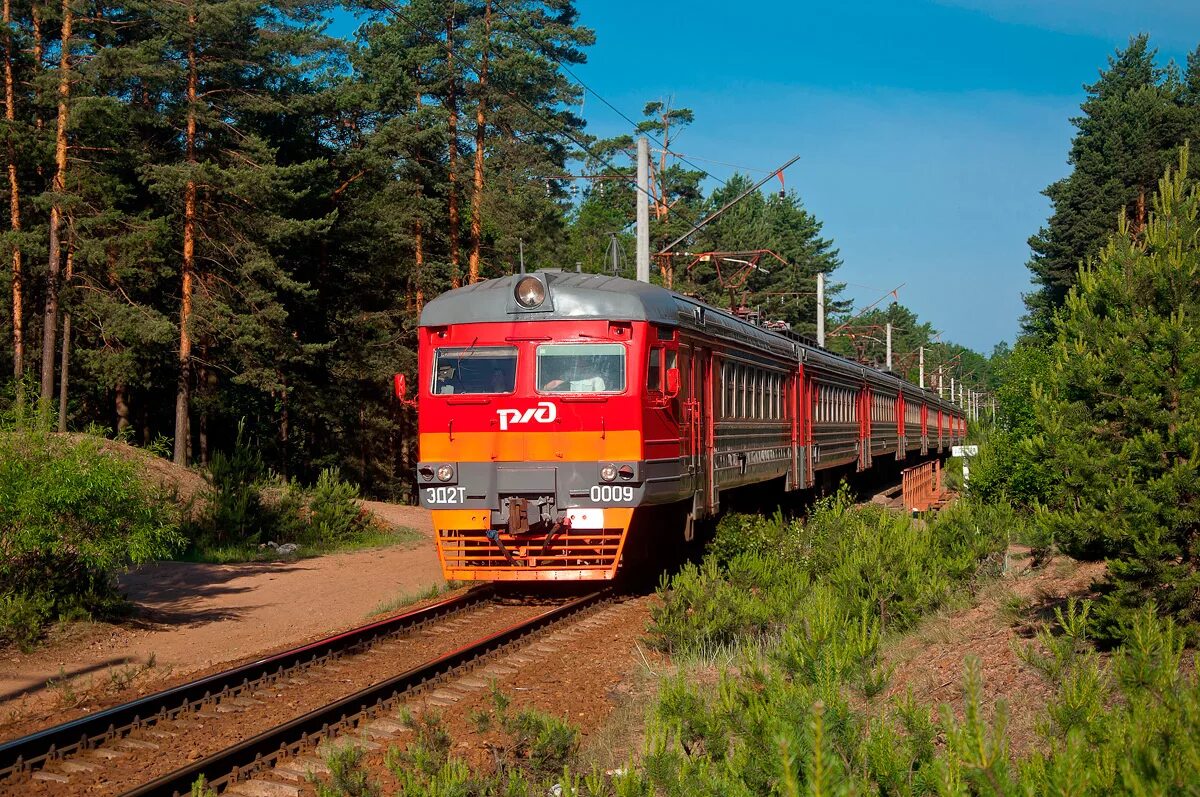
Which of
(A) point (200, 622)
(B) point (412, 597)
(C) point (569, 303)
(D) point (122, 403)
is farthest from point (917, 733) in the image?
(D) point (122, 403)

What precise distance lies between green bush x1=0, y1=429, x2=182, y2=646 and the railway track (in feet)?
8.20

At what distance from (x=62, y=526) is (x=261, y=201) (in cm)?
1952

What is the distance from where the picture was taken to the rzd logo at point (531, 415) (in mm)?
11414

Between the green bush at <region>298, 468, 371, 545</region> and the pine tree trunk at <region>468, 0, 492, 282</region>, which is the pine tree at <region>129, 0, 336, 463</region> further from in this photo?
the green bush at <region>298, 468, 371, 545</region>

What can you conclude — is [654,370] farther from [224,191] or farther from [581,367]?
[224,191]

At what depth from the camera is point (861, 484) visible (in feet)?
97.3

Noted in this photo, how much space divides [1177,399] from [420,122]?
28.7m

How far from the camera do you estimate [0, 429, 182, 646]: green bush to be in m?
9.70

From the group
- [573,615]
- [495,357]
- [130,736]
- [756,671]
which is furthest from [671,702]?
[495,357]

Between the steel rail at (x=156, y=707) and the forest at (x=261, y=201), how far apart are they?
14.5 meters

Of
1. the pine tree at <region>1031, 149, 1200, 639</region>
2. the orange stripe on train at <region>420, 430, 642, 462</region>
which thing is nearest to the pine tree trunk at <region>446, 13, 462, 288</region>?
the orange stripe on train at <region>420, 430, 642, 462</region>

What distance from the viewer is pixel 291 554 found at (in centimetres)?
1830

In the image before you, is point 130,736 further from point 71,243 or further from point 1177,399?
point 71,243

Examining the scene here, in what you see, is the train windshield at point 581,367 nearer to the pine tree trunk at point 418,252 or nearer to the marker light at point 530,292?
the marker light at point 530,292
